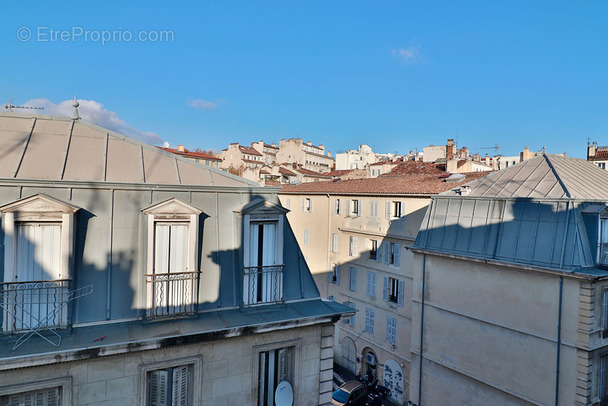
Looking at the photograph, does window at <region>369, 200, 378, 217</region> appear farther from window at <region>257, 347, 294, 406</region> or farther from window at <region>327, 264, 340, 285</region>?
window at <region>257, 347, 294, 406</region>

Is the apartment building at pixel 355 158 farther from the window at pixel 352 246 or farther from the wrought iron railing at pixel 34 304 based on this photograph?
the wrought iron railing at pixel 34 304

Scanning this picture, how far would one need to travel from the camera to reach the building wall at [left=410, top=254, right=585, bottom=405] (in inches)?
553

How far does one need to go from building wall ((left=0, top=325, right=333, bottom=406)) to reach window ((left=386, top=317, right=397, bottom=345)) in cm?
1627

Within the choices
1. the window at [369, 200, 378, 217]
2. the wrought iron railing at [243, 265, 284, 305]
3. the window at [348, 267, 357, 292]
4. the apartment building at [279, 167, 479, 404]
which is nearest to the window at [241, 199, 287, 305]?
the wrought iron railing at [243, 265, 284, 305]

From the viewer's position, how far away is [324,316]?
891cm

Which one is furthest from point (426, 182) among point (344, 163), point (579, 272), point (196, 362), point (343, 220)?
point (344, 163)

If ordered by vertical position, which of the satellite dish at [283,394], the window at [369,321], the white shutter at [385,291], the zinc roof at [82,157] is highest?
the zinc roof at [82,157]

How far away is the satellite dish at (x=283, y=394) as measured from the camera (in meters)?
8.61

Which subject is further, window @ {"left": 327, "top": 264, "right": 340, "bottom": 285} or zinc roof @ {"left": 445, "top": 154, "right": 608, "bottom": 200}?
window @ {"left": 327, "top": 264, "right": 340, "bottom": 285}

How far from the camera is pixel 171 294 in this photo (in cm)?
800

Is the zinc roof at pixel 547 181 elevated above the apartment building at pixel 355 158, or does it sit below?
below

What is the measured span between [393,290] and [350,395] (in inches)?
284

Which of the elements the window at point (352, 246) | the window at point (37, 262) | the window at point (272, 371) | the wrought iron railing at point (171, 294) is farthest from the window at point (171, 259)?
the window at point (352, 246)

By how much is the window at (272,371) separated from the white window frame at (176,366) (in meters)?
1.47
